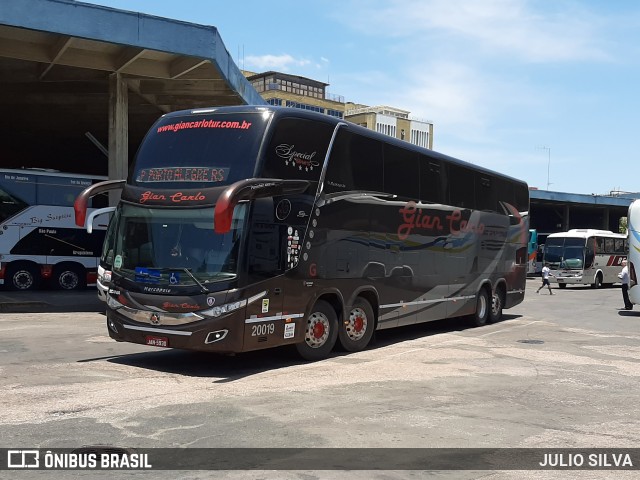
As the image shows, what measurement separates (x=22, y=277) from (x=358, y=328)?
18160 millimetres

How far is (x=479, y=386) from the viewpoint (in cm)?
997

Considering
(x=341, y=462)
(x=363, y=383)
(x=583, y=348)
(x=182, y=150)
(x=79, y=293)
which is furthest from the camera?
(x=79, y=293)

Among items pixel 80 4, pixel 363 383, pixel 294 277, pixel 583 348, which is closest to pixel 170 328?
pixel 294 277

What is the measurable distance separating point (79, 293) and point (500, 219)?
630 inches

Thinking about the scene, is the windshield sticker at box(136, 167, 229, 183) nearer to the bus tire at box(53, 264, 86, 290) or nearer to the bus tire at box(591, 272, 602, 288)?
the bus tire at box(53, 264, 86, 290)

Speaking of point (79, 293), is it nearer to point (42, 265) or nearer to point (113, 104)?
point (42, 265)

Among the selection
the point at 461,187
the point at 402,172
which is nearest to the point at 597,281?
the point at 461,187

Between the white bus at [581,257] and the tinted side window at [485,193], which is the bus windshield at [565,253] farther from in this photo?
the tinted side window at [485,193]

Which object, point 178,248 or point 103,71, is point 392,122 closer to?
point 103,71

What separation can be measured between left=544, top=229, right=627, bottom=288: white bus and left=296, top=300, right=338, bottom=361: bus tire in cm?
3264

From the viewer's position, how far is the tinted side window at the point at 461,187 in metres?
16.5

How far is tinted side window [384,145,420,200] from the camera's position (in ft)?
45.0

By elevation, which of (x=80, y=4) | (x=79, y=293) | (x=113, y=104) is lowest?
(x=79, y=293)

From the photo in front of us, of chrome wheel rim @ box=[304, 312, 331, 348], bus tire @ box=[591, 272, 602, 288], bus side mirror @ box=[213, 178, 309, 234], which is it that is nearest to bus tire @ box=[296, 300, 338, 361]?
chrome wheel rim @ box=[304, 312, 331, 348]
